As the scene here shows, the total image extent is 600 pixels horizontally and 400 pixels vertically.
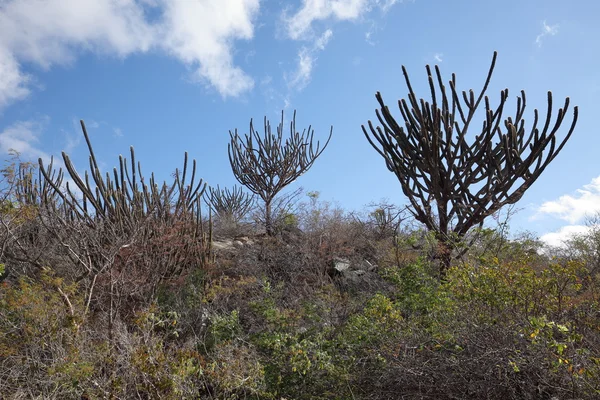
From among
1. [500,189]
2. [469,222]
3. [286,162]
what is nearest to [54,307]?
[469,222]

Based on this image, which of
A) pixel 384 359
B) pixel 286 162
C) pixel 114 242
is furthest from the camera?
pixel 286 162

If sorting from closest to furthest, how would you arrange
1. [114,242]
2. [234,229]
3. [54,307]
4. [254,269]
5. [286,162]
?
[54,307], [114,242], [254,269], [234,229], [286,162]

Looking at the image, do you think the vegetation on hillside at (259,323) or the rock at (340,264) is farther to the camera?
the rock at (340,264)

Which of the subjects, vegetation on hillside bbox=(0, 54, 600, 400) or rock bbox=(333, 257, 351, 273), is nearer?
vegetation on hillside bbox=(0, 54, 600, 400)

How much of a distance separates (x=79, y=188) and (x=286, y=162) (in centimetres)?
757

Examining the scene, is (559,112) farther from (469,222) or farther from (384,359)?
(384,359)

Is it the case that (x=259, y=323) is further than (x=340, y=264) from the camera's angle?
No

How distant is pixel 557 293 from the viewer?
444 cm

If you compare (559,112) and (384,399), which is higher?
(559,112)

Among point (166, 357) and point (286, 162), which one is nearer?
point (166, 357)

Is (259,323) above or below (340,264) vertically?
below

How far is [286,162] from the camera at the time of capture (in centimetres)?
1445

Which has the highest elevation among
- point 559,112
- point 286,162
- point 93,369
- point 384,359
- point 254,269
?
point 286,162

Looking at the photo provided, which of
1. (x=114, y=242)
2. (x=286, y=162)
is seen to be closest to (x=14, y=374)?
(x=114, y=242)
